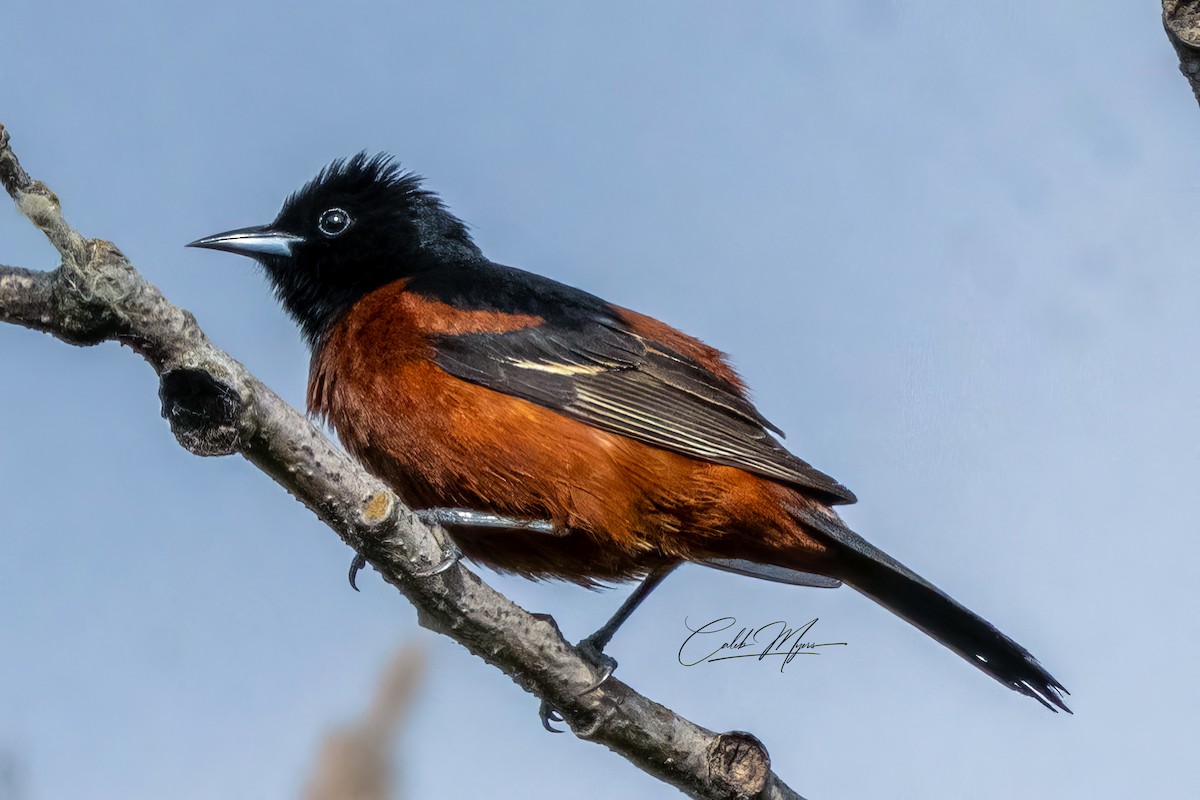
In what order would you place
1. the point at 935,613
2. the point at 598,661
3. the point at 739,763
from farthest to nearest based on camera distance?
the point at 935,613
the point at 598,661
the point at 739,763

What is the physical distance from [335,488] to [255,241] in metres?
2.64

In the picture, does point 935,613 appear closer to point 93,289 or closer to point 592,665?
point 592,665

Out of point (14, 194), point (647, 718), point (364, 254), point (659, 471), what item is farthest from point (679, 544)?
point (14, 194)

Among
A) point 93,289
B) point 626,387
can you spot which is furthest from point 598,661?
point 93,289

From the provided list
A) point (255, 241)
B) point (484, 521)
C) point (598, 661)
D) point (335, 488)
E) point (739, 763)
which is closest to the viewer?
point (335, 488)

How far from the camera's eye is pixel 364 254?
551 centimetres

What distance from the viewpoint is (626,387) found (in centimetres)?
474

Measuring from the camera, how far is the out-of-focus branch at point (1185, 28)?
2678mm

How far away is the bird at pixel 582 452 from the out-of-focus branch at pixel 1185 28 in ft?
7.08

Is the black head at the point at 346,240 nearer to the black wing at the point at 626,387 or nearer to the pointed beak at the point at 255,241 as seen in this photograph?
the pointed beak at the point at 255,241

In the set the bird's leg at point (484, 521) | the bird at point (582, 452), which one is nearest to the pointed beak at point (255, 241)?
the bird at point (582, 452)

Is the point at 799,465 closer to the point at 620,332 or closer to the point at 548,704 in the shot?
the point at 620,332

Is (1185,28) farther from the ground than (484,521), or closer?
farther from the ground

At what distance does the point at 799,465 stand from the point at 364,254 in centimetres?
217
